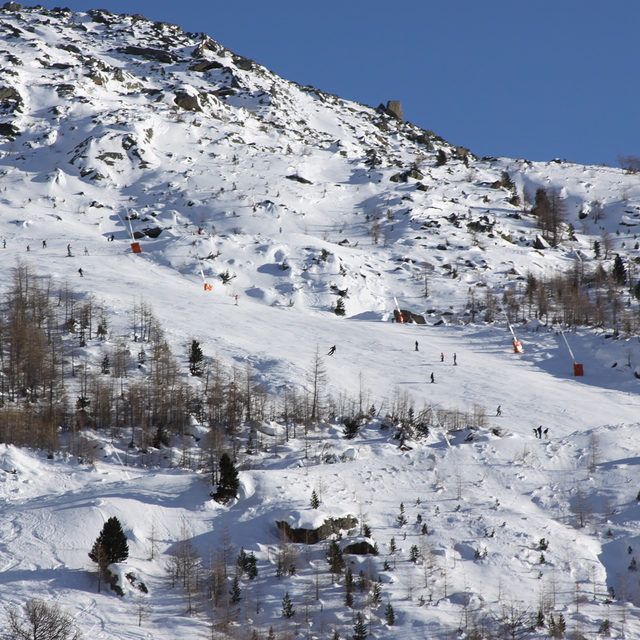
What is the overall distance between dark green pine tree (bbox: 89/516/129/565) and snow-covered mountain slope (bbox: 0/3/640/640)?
0.64 meters

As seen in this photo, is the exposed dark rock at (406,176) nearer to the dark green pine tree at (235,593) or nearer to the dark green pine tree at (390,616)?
the dark green pine tree at (235,593)

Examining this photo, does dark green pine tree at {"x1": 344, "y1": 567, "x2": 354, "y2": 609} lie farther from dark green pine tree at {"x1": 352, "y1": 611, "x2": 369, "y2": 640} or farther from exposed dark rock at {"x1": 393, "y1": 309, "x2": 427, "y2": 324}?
exposed dark rock at {"x1": 393, "y1": 309, "x2": 427, "y2": 324}

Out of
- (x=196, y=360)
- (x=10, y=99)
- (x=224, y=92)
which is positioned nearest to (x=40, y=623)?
(x=196, y=360)

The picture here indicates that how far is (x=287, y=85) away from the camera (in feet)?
570

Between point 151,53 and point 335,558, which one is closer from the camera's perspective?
point 335,558

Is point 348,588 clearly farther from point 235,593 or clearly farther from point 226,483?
point 226,483

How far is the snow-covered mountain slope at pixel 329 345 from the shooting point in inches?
857

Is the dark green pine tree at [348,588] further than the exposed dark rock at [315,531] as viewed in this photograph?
No

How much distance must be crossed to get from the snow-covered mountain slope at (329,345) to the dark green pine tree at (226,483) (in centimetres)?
43

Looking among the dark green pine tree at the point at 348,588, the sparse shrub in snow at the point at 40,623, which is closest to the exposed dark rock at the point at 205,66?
the dark green pine tree at the point at 348,588

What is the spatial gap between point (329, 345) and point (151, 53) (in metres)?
148

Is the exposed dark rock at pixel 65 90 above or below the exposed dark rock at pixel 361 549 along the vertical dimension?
above

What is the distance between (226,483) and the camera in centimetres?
2692

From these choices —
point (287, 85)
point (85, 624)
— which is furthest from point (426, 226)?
point (287, 85)
